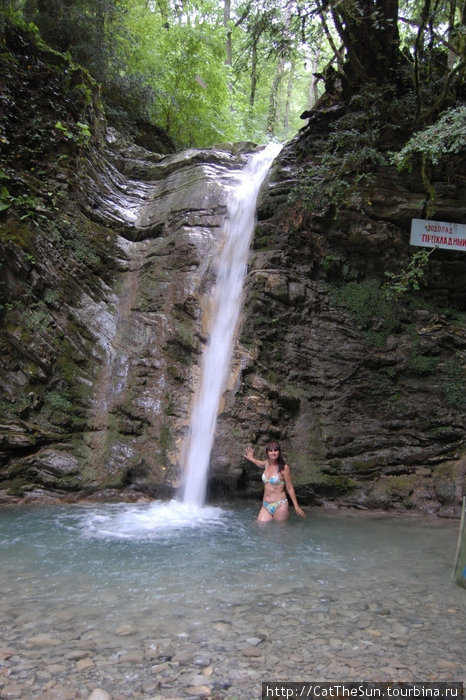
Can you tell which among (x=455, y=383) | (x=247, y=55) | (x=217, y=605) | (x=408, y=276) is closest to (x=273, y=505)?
(x=217, y=605)

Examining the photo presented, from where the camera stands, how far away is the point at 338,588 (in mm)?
3748

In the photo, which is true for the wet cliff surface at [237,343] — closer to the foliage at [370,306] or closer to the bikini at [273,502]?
the foliage at [370,306]

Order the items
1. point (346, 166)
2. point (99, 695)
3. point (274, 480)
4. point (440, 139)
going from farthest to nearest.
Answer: point (346, 166)
point (440, 139)
point (274, 480)
point (99, 695)

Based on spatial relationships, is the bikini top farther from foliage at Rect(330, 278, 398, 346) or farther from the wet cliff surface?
foliage at Rect(330, 278, 398, 346)

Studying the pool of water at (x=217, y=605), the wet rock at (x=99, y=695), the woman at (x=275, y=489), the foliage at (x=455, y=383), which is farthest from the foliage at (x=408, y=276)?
the wet rock at (x=99, y=695)

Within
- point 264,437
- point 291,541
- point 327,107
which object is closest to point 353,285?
point 264,437

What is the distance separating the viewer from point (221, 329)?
789cm

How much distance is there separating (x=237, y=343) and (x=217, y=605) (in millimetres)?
4436

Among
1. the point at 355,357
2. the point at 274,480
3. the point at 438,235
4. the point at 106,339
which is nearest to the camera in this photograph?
the point at 274,480

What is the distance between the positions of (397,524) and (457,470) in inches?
56.9

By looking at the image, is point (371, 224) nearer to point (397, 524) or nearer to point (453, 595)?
point (397, 524)

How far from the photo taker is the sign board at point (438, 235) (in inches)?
298

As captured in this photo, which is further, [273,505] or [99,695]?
[273,505]

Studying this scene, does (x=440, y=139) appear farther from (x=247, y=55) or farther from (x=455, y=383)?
(x=247, y=55)
